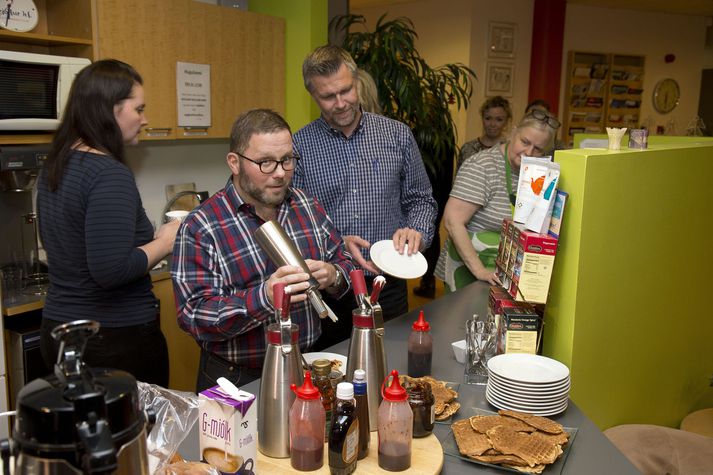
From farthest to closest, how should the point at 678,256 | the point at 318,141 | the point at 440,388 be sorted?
the point at 318,141 < the point at 678,256 < the point at 440,388

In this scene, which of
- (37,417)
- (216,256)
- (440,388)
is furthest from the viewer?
(216,256)

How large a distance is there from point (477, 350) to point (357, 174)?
984 millimetres

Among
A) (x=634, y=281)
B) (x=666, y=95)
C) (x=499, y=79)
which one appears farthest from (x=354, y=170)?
(x=666, y=95)

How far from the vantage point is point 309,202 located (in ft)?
6.48

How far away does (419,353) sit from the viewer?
1.66m

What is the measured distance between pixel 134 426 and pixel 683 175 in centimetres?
190

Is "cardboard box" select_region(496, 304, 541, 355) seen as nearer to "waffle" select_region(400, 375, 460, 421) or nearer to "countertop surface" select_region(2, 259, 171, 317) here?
"waffle" select_region(400, 375, 460, 421)

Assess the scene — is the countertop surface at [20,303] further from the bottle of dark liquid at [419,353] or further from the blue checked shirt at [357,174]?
the bottle of dark liquid at [419,353]

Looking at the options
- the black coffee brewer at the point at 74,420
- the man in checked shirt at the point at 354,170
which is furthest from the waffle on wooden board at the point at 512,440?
the man in checked shirt at the point at 354,170

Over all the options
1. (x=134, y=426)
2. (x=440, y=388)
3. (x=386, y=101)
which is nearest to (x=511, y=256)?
(x=440, y=388)

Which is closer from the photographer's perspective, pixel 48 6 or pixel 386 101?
pixel 48 6

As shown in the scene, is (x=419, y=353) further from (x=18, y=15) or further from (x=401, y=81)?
(x=401, y=81)

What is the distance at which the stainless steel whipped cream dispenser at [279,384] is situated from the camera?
3.76ft

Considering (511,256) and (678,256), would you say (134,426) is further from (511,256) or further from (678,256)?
(678,256)
